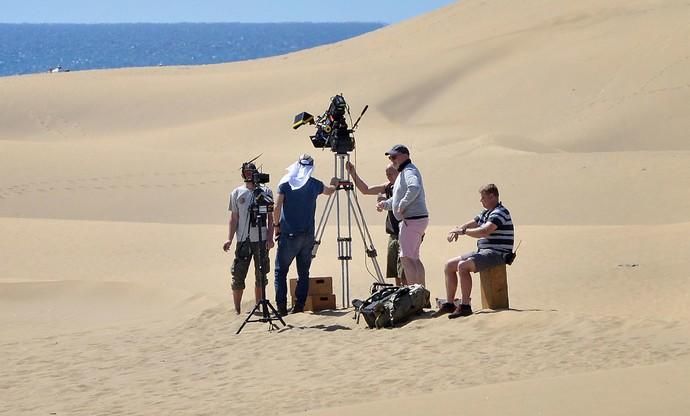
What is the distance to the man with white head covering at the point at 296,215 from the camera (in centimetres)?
1120

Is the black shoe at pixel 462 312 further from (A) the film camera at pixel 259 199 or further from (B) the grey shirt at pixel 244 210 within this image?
(B) the grey shirt at pixel 244 210

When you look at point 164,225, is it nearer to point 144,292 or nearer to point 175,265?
point 175,265

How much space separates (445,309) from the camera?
34.7 feet

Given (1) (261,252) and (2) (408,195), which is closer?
(2) (408,195)

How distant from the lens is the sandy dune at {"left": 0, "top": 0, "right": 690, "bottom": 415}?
884 centimetres

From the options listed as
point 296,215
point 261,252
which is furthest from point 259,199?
point 261,252

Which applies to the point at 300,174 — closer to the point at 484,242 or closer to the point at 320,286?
the point at 320,286

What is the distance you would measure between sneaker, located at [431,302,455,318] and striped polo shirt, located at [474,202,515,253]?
1.79ft

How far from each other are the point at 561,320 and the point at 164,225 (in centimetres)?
995

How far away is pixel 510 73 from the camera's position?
34.7 m

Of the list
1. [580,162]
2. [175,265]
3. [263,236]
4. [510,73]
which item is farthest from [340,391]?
[510,73]

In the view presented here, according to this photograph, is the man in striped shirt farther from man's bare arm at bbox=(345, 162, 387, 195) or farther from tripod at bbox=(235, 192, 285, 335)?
tripod at bbox=(235, 192, 285, 335)

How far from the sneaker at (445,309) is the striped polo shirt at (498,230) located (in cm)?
54

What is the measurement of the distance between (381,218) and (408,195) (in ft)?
33.0
